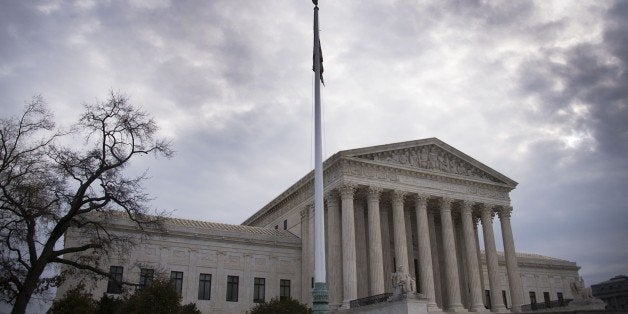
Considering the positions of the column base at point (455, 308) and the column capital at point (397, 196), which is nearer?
the column base at point (455, 308)

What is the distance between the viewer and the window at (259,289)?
46.6 metres

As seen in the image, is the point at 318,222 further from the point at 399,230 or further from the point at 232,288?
the point at 232,288

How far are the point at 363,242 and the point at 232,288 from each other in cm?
1210

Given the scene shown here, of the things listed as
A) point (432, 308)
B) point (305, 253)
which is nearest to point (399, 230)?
point (432, 308)

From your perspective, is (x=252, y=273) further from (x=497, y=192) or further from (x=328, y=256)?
(x=497, y=192)

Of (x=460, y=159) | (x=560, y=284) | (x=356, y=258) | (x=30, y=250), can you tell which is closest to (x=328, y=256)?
(x=356, y=258)

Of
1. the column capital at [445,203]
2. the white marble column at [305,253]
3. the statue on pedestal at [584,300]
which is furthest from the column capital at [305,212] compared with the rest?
the statue on pedestal at [584,300]

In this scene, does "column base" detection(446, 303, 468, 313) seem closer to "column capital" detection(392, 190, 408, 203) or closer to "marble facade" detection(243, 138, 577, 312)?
"marble facade" detection(243, 138, 577, 312)

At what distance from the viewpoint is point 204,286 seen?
148 feet

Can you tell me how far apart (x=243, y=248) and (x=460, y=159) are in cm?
2173

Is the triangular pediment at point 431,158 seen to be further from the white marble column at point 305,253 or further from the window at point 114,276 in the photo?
the window at point 114,276

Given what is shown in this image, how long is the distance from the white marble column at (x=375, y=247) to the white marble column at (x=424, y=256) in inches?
144

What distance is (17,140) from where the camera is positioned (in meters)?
23.5

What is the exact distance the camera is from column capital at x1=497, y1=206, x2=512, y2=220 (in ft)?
167
